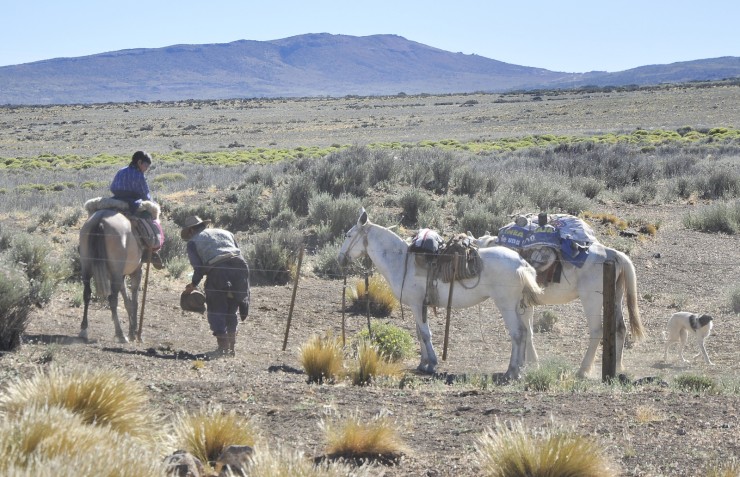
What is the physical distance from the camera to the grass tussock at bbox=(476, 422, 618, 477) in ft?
17.9

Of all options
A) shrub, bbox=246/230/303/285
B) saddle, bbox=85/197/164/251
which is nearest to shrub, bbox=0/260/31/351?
saddle, bbox=85/197/164/251

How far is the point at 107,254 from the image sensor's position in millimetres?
11438

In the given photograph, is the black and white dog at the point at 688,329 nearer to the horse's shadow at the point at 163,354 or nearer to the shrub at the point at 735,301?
the shrub at the point at 735,301

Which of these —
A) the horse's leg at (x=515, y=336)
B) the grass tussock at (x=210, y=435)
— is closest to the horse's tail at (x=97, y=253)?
the horse's leg at (x=515, y=336)

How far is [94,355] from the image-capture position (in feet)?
32.2

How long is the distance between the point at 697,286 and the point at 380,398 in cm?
1035

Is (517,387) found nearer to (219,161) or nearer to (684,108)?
(219,161)

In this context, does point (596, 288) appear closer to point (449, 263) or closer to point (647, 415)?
point (449, 263)

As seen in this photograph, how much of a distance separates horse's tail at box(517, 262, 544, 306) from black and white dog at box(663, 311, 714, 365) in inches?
92.7

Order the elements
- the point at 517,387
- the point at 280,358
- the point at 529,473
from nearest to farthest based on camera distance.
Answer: the point at 529,473
the point at 517,387
the point at 280,358

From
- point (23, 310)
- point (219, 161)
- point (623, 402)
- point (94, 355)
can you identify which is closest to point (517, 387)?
point (623, 402)

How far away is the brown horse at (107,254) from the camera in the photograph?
37.2ft

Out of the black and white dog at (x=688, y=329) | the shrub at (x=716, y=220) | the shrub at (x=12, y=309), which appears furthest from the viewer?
the shrub at (x=716, y=220)

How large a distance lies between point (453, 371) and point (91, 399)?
5.68 metres
